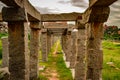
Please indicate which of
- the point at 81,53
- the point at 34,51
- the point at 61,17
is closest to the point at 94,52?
the point at 81,53

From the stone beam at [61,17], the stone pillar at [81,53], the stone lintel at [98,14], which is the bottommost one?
the stone pillar at [81,53]

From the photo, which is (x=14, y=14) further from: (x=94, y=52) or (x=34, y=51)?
(x=34, y=51)

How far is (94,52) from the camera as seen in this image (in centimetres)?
827

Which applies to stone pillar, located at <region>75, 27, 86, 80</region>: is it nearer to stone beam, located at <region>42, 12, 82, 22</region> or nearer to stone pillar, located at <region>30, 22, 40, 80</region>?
stone beam, located at <region>42, 12, 82, 22</region>

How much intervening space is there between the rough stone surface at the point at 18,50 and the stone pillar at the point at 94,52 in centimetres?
243

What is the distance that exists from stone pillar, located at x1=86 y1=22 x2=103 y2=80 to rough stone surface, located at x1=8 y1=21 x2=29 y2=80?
2.43 meters

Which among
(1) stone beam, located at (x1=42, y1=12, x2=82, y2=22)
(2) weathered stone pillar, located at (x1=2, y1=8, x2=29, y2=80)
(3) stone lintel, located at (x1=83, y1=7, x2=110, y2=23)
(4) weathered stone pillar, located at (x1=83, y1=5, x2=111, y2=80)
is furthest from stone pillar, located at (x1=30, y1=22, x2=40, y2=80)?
(3) stone lintel, located at (x1=83, y1=7, x2=110, y2=23)

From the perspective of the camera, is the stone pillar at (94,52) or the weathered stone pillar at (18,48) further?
the stone pillar at (94,52)

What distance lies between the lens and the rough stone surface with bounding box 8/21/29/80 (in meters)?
7.82

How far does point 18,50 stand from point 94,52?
2.84 m

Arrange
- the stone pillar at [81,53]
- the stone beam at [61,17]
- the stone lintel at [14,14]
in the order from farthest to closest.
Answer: the stone beam at [61,17], the stone pillar at [81,53], the stone lintel at [14,14]

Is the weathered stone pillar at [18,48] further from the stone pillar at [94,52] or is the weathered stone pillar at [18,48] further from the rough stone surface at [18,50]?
the stone pillar at [94,52]

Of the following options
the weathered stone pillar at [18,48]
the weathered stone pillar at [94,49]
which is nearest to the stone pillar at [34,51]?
the weathered stone pillar at [18,48]

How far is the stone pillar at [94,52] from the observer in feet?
26.8
